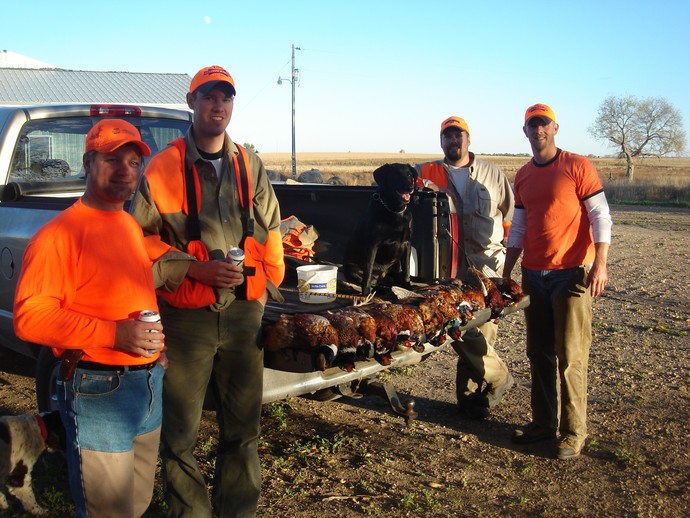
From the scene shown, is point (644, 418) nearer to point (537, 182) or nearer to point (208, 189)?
point (537, 182)

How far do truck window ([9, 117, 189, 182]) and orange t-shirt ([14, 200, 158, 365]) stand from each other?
2.83m

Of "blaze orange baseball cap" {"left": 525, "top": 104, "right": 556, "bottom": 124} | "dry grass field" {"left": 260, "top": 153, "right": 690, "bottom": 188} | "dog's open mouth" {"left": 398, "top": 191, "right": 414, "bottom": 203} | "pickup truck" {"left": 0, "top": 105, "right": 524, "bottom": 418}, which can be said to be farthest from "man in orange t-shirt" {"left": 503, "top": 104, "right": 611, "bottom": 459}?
"dry grass field" {"left": 260, "top": 153, "right": 690, "bottom": 188}

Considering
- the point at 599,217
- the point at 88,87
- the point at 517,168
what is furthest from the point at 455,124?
the point at 517,168

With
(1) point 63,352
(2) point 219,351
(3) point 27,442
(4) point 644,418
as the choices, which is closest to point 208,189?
(2) point 219,351

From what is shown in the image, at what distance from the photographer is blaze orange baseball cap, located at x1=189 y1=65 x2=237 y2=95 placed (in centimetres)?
294

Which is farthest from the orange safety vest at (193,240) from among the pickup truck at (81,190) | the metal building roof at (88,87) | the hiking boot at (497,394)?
the metal building roof at (88,87)

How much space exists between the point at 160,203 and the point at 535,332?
2.75m

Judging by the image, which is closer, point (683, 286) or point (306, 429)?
point (306, 429)

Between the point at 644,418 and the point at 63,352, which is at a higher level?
the point at 63,352

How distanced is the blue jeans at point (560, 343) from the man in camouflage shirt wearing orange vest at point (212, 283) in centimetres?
210

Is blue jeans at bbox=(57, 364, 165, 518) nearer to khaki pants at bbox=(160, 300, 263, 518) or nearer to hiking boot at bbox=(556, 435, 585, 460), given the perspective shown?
khaki pants at bbox=(160, 300, 263, 518)

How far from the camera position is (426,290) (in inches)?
162

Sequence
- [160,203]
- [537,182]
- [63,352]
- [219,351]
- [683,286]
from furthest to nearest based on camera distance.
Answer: [683,286], [537,182], [219,351], [160,203], [63,352]

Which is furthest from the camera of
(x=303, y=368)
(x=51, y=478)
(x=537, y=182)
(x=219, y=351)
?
(x=537, y=182)
